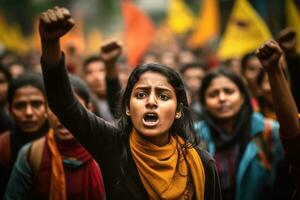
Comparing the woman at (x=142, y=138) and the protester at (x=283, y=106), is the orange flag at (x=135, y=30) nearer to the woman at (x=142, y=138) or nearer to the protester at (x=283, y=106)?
the woman at (x=142, y=138)

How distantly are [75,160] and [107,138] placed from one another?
0.73 meters

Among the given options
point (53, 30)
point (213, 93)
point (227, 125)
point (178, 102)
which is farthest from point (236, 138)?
point (53, 30)

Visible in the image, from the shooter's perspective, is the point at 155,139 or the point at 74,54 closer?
the point at 155,139

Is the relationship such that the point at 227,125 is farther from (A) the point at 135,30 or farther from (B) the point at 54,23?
(A) the point at 135,30

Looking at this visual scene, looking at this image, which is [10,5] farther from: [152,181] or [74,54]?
[152,181]

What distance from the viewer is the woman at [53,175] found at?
127 inches

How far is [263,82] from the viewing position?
4.83 m

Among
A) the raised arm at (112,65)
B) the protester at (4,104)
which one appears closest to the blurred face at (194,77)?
the protester at (4,104)

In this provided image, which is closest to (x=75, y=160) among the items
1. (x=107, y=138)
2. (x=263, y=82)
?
(x=107, y=138)

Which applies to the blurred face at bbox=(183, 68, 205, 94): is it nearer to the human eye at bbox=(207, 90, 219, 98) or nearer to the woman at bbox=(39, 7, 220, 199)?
the human eye at bbox=(207, 90, 219, 98)

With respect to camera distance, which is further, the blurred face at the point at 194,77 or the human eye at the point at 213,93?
the blurred face at the point at 194,77

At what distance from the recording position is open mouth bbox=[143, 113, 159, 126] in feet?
9.03

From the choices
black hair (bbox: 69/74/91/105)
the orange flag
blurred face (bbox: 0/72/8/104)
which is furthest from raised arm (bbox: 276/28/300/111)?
the orange flag

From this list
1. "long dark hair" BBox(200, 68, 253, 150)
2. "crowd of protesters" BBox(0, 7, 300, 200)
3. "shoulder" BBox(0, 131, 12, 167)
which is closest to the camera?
"crowd of protesters" BBox(0, 7, 300, 200)
